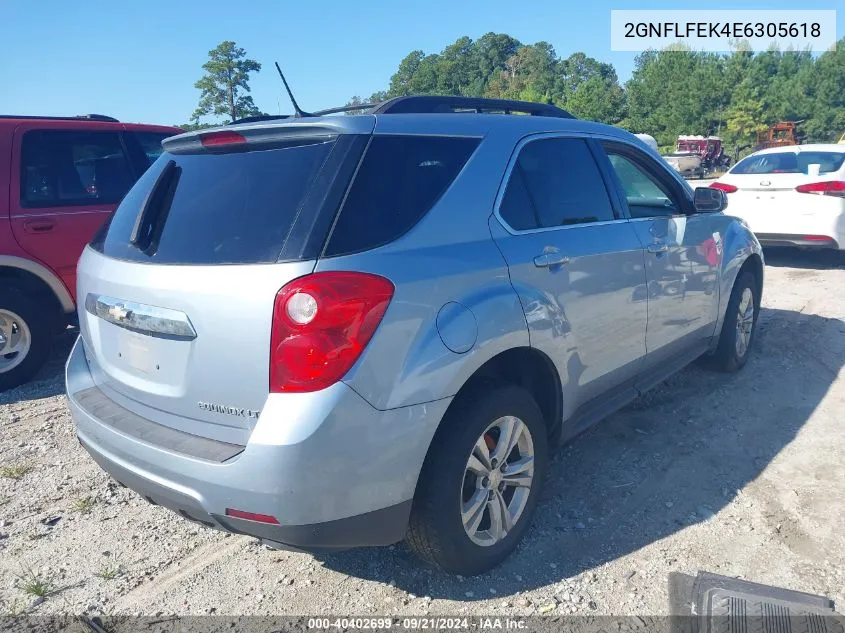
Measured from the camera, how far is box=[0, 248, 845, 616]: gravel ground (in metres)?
2.68

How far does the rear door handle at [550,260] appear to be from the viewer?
2.84m

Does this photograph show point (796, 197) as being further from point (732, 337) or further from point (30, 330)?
point (30, 330)

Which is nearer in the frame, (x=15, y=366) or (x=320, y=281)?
(x=320, y=281)

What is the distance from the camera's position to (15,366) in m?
5.11

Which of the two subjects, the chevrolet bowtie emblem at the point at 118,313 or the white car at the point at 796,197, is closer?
the chevrolet bowtie emblem at the point at 118,313

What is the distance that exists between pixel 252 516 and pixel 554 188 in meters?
1.97

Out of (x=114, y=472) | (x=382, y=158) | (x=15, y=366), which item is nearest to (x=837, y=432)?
(x=382, y=158)

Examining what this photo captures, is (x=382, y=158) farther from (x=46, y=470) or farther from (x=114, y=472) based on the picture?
(x=46, y=470)

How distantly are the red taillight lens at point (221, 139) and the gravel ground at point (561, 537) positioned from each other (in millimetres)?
1754

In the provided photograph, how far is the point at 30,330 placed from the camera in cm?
515

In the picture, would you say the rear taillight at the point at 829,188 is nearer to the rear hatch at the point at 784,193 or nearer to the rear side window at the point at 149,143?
the rear hatch at the point at 784,193

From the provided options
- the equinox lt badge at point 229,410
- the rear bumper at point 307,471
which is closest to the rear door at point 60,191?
the rear bumper at point 307,471

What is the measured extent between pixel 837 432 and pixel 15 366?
223 inches

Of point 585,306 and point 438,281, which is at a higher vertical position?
point 438,281
